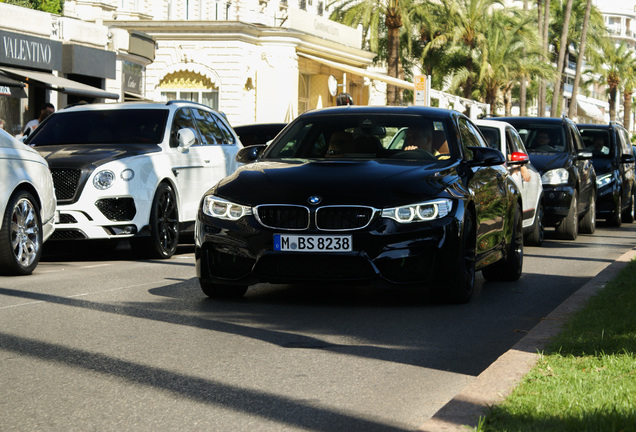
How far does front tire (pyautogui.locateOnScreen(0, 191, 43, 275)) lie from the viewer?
9.98m

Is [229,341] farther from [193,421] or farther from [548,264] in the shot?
[548,264]

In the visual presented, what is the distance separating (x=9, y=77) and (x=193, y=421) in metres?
21.2

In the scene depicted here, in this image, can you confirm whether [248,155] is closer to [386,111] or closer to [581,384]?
[386,111]

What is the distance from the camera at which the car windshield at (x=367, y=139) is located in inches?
357

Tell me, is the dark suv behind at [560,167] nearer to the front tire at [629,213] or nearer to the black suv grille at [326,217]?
the front tire at [629,213]

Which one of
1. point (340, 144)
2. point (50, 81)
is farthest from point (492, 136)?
point (50, 81)

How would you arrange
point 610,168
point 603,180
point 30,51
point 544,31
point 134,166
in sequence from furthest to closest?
point 544,31
point 30,51
point 610,168
point 603,180
point 134,166

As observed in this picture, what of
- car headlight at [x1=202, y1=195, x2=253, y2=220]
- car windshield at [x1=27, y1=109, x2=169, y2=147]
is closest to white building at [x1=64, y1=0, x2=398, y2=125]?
car windshield at [x1=27, y1=109, x2=169, y2=147]

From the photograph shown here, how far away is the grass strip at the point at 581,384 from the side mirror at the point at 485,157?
182 cm

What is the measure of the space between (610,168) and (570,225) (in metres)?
4.54

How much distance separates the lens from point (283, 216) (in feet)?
25.9

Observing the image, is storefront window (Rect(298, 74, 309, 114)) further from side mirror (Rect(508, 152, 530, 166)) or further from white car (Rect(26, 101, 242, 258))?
side mirror (Rect(508, 152, 530, 166))

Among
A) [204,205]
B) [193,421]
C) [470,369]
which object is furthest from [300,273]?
[193,421]

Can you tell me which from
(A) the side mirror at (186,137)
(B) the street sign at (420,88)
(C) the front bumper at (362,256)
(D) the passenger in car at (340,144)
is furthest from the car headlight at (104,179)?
(B) the street sign at (420,88)
